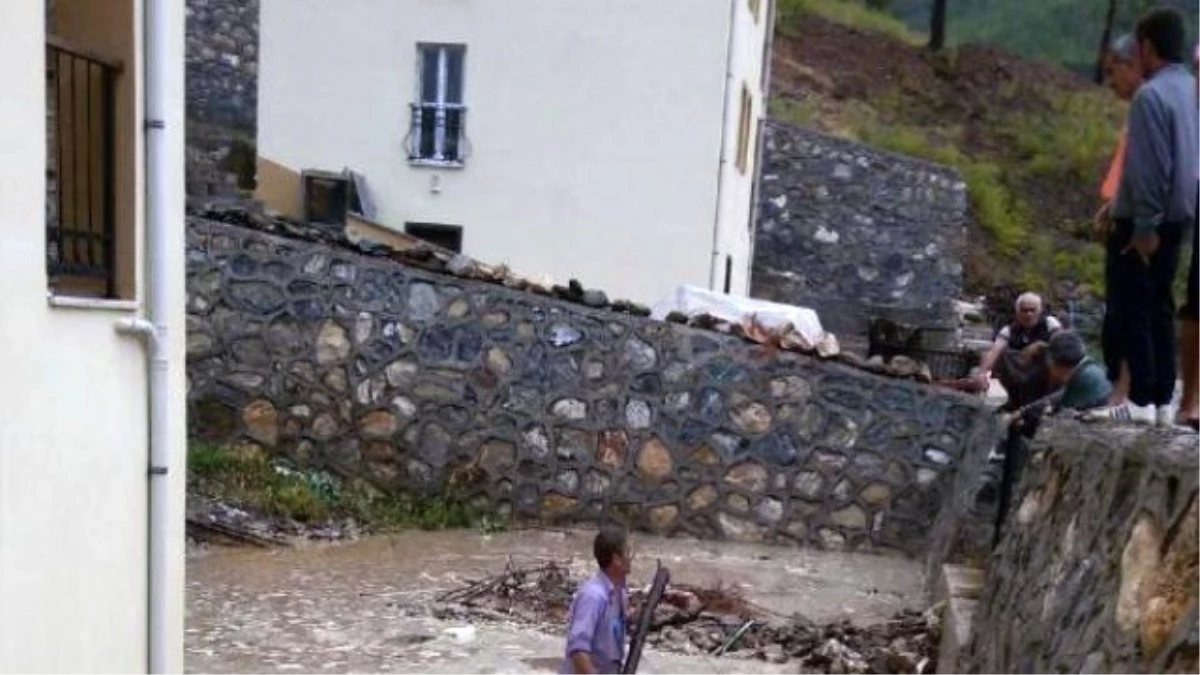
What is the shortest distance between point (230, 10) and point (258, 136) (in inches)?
172

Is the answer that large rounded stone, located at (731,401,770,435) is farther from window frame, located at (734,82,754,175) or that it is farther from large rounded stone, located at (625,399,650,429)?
window frame, located at (734,82,754,175)

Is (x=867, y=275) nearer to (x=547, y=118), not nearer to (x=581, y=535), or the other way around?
(x=547, y=118)

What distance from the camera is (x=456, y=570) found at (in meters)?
9.23

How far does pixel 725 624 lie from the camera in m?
7.93

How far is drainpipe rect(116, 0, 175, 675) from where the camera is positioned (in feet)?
15.7

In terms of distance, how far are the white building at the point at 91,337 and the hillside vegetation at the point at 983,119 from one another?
19482 mm

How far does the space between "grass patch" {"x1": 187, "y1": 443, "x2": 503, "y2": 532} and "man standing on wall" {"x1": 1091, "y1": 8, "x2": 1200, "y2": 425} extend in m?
6.75

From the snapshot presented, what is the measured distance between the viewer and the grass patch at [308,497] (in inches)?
400

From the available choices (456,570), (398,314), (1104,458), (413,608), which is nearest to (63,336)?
(1104,458)

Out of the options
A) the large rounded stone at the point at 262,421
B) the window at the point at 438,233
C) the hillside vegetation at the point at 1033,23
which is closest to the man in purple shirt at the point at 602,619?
the large rounded stone at the point at 262,421

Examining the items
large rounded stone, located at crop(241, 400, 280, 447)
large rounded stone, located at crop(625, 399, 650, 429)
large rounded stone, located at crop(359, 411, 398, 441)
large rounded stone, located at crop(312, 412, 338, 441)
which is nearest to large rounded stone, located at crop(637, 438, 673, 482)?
large rounded stone, located at crop(625, 399, 650, 429)

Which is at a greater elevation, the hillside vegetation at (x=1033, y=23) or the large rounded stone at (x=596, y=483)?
the hillside vegetation at (x=1033, y=23)

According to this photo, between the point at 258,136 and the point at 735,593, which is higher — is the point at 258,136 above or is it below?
above

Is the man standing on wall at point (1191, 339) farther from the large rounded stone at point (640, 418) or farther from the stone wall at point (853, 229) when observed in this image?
the stone wall at point (853, 229)
